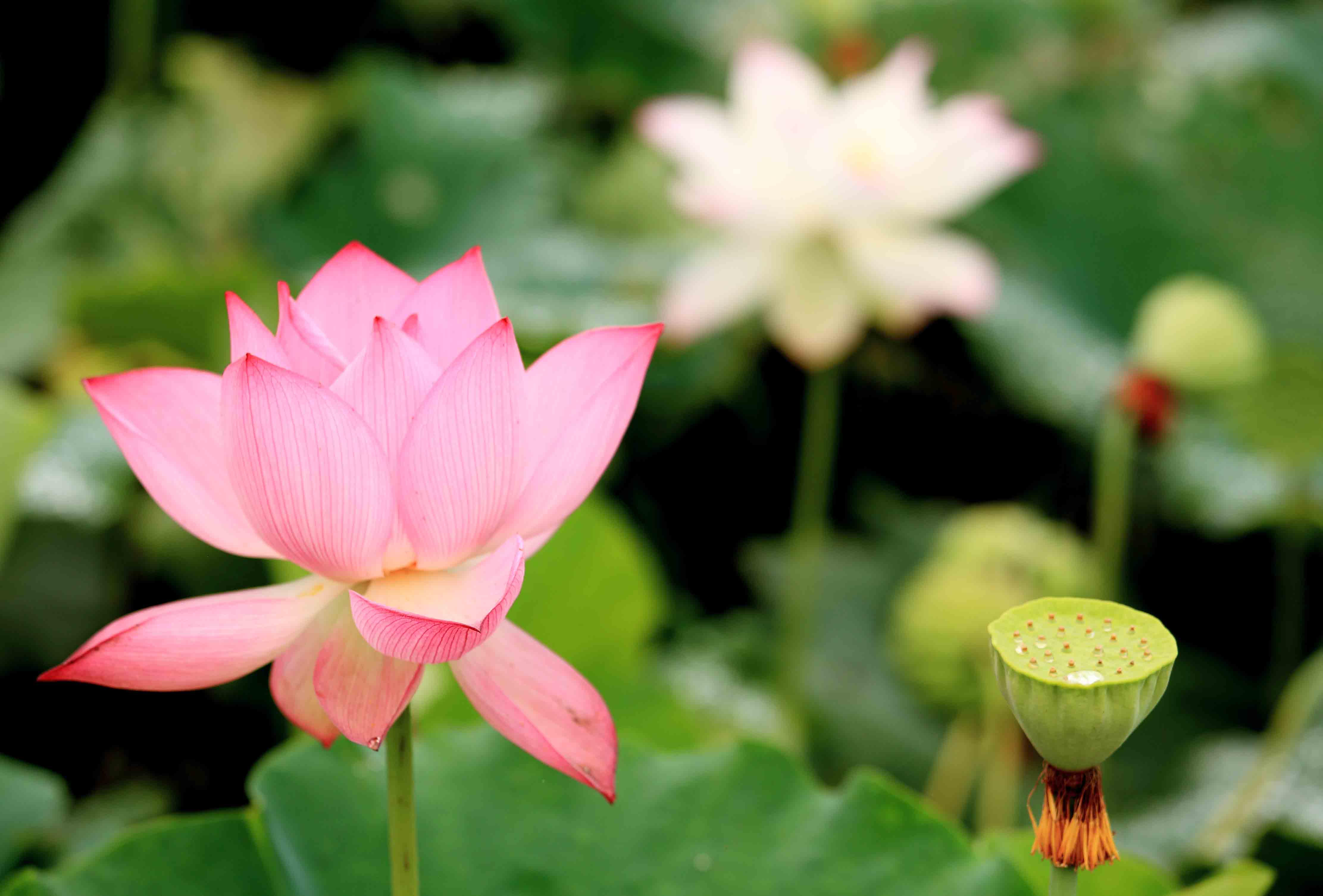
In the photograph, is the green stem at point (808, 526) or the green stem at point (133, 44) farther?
the green stem at point (133, 44)

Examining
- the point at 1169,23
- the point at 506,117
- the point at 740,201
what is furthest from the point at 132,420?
the point at 1169,23

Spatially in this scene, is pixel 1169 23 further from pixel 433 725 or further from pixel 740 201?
pixel 433 725

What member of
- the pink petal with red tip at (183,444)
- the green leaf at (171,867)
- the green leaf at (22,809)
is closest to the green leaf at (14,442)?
the green leaf at (22,809)

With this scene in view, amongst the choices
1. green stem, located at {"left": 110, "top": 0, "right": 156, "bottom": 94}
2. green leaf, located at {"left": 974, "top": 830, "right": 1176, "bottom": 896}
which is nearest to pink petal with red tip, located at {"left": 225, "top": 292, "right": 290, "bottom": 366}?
green leaf, located at {"left": 974, "top": 830, "right": 1176, "bottom": 896}

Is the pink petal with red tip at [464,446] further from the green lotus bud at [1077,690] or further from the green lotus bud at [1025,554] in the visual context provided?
the green lotus bud at [1025,554]

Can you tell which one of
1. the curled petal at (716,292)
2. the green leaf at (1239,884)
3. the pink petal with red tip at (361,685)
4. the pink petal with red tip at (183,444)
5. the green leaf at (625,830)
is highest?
the pink petal with red tip at (183,444)

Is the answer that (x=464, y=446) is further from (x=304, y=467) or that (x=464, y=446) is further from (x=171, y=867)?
(x=171, y=867)

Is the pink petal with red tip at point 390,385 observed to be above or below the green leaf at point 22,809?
above

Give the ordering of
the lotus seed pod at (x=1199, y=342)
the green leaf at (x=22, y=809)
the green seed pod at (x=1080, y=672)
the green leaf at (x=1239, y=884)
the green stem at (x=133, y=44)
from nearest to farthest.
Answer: the green seed pod at (x=1080, y=672) < the green leaf at (x=1239, y=884) < the green leaf at (x=22, y=809) < the lotus seed pod at (x=1199, y=342) < the green stem at (x=133, y=44)

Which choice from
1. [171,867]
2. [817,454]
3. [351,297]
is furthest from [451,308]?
[817,454]
